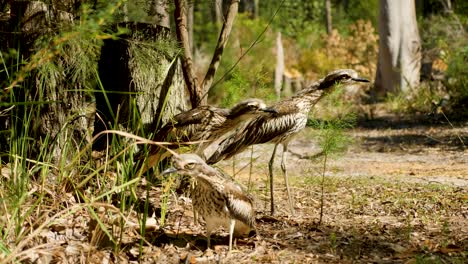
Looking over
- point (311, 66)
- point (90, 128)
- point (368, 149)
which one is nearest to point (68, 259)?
point (90, 128)

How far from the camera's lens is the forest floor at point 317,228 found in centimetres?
469

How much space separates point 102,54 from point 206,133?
1128 millimetres

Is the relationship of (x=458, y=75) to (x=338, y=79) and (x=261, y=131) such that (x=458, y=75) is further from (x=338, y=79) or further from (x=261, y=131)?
(x=261, y=131)

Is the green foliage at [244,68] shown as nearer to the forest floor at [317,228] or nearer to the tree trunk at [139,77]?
the tree trunk at [139,77]

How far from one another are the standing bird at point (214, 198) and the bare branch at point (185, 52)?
5.58 ft

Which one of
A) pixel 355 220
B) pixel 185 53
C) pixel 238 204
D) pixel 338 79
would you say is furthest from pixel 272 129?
pixel 238 204

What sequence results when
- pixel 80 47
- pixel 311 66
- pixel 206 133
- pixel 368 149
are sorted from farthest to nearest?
pixel 311 66 → pixel 368 149 → pixel 206 133 → pixel 80 47

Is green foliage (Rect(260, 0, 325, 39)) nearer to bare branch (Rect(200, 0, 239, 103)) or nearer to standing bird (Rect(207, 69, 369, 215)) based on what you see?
bare branch (Rect(200, 0, 239, 103))

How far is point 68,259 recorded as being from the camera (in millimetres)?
4516

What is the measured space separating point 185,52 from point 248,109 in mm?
798

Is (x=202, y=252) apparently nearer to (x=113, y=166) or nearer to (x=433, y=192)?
(x=113, y=166)

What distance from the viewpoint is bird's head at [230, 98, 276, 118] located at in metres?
5.95

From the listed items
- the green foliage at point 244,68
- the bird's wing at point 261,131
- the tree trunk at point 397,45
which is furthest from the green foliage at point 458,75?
the bird's wing at point 261,131

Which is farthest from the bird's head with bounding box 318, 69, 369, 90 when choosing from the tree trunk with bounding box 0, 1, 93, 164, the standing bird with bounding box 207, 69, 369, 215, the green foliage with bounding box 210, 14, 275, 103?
the tree trunk with bounding box 0, 1, 93, 164
